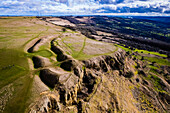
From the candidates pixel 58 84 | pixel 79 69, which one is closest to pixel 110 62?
pixel 79 69

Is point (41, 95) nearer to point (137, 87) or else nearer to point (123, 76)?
point (123, 76)

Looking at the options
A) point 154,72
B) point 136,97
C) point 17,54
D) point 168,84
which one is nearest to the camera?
point 17,54

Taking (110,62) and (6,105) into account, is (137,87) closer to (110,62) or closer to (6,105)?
(110,62)

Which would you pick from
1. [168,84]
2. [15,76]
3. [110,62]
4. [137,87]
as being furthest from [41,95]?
[168,84]

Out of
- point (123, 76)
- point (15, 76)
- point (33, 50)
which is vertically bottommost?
point (123, 76)

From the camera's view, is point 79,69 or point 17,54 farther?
point 17,54

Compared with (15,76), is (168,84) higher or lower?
lower

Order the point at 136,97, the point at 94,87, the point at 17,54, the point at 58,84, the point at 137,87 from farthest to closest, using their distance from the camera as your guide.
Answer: the point at 137,87
the point at 136,97
the point at 17,54
the point at 94,87
the point at 58,84
